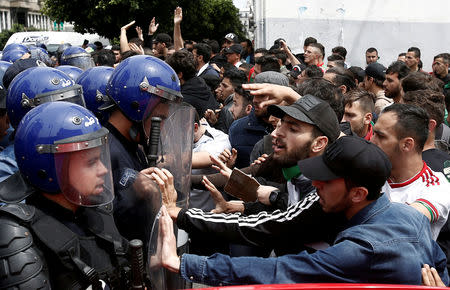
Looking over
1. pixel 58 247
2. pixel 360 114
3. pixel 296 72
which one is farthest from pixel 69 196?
pixel 296 72

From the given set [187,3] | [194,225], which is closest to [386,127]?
[194,225]

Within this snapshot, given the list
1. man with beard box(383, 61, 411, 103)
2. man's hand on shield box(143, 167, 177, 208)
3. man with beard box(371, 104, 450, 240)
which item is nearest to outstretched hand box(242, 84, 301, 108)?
man with beard box(371, 104, 450, 240)

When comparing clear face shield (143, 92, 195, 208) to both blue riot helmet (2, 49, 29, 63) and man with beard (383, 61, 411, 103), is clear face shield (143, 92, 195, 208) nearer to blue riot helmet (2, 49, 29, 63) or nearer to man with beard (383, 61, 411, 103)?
man with beard (383, 61, 411, 103)

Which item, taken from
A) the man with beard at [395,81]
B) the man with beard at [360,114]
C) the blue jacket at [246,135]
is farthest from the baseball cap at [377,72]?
the blue jacket at [246,135]

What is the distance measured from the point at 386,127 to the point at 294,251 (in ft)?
3.95

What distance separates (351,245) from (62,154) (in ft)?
4.54

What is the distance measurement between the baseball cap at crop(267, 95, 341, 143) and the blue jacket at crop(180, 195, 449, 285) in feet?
2.42

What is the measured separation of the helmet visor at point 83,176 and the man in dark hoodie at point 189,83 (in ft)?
10.9

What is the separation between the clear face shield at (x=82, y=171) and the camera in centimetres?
237

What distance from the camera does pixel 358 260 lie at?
6.84 ft

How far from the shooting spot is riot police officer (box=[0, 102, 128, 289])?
7.10ft

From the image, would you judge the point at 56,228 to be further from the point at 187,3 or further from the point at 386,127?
the point at 187,3

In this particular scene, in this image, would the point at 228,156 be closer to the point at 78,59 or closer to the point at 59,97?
the point at 59,97

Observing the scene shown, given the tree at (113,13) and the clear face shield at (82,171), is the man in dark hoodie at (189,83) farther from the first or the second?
the tree at (113,13)
